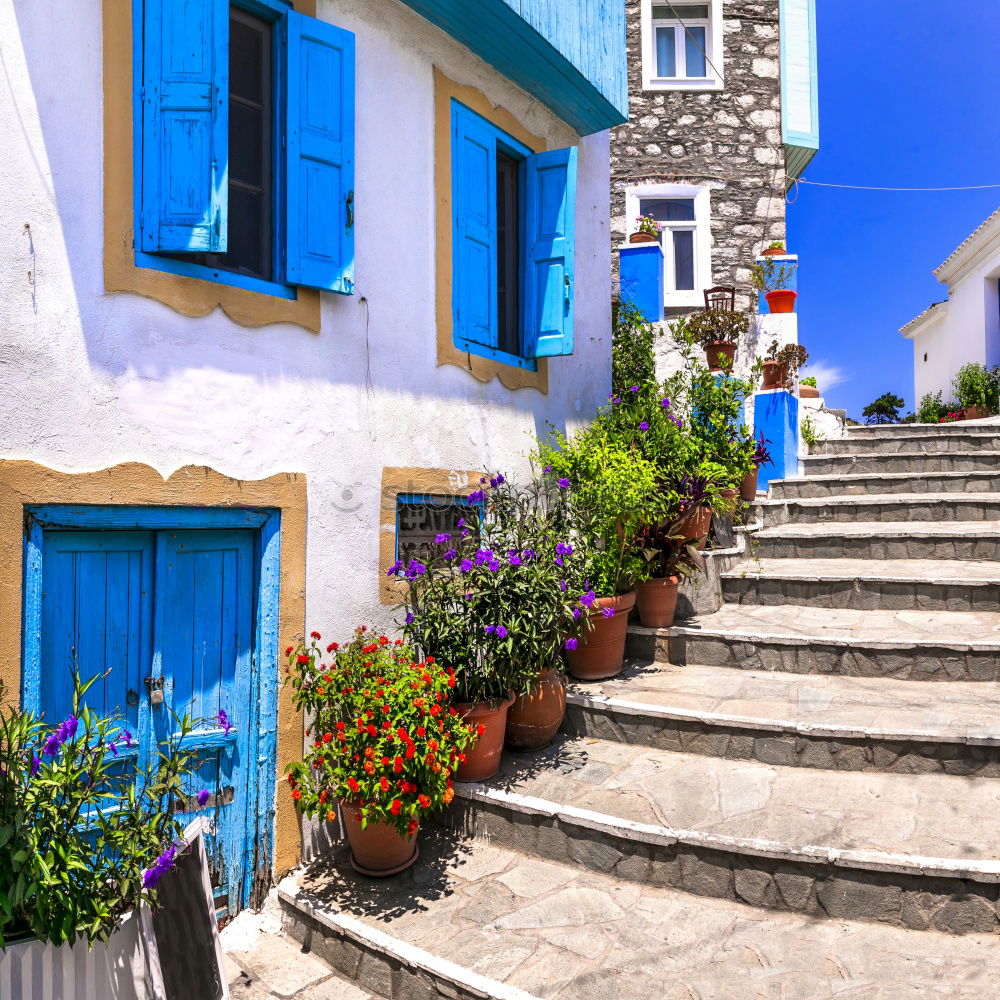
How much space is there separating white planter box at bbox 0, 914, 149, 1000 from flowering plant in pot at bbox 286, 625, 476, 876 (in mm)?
914

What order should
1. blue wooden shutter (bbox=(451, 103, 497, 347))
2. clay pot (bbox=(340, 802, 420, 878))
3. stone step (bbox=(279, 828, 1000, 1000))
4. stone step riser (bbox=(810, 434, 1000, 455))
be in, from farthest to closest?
stone step riser (bbox=(810, 434, 1000, 455))
blue wooden shutter (bbox=(451, 103, 497, 347))
clay pot (bbox=(340, 802, 420, 878))
stone step (bbox=(279, 828, 1000, 1000))

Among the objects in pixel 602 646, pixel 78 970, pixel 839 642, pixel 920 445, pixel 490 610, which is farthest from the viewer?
pixel 920 445

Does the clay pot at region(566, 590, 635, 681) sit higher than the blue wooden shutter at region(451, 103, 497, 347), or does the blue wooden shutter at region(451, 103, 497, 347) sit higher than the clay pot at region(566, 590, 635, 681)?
the blue wooden shutter at region(451, 103, 497, 347)

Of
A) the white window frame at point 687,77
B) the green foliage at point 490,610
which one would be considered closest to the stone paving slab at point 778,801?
the green foliage at point 490,610

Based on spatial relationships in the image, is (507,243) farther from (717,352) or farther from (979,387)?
(979,387)

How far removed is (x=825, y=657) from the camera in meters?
4.86

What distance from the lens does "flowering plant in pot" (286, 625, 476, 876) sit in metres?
3.43

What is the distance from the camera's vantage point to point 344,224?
161 inches

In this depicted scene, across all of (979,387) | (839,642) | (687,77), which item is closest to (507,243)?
(839,642)

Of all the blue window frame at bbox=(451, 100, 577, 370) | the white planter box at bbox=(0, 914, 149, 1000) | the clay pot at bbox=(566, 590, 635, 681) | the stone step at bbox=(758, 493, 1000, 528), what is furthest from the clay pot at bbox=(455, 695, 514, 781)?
the stone step at bbox=(758, 493, 1000, 528)

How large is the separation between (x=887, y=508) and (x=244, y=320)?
615 centimetres

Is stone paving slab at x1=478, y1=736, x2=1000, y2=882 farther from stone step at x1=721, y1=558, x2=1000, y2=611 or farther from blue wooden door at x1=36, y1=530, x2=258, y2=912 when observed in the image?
stone step at x1=721, y1=558, x2=1000, y2=611

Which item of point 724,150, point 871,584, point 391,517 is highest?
point 724,150

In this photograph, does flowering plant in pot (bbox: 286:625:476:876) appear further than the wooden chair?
No
